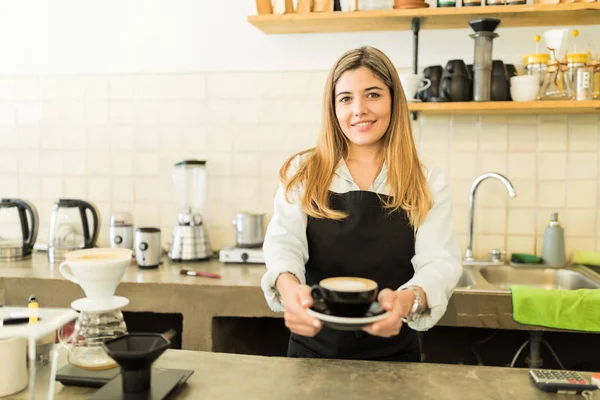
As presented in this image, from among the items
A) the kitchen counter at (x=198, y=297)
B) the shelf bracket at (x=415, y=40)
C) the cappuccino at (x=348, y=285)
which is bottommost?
the kitchen counter at (x=198, y=297)

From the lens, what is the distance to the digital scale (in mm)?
2734

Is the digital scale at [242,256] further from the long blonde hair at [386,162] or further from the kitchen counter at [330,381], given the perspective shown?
the kitchen counter at [330,381]

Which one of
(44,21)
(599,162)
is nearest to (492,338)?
(599,162)

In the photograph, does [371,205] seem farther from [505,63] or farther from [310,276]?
[505,63]

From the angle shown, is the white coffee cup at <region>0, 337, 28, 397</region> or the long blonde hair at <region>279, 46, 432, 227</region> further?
the long blonde hair at <region>279, 46, 432, 227</region>

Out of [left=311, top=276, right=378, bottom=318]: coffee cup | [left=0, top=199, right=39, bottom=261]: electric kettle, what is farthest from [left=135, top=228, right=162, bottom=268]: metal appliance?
[left=311, top=276, right=378, bottom=318]: coffee cup

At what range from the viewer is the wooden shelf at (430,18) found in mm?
2531

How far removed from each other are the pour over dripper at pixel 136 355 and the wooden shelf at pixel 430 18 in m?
1.79

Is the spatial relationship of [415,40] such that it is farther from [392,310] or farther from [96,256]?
[96,256]

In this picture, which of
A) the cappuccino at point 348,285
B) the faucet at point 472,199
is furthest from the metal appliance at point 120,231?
the cappuccino at point 348,285

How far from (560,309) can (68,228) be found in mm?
2045

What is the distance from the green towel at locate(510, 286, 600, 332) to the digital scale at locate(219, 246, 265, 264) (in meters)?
1.08

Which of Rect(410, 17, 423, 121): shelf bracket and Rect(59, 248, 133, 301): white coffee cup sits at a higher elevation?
Rect(410, 17, 423, 121): shelf bracket

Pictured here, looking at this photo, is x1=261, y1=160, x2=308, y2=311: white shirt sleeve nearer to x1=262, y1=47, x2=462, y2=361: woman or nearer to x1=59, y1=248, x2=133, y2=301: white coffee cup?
x1=262, y1=47, x2=462, y2=361: woman
